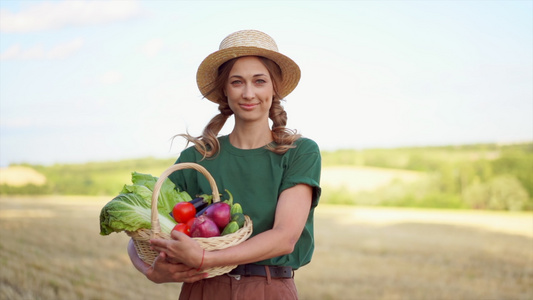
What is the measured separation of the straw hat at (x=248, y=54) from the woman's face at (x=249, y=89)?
79mm

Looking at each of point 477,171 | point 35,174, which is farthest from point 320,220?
point 35,174

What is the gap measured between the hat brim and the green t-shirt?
48 cm

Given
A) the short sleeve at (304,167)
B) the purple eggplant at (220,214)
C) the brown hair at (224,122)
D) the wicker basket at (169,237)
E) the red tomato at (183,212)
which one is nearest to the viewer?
the wicker basket at (169,237)

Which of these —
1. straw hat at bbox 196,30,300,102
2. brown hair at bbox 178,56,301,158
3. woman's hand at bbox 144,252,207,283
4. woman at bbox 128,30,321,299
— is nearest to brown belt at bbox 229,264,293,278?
woman at bbox 128,30,321,299

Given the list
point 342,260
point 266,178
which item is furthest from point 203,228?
point 342,260

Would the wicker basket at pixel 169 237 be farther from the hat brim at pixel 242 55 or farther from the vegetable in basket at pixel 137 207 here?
the hat brim at pixel 242 55

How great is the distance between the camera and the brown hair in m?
3.34

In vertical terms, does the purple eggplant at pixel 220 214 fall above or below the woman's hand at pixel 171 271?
above

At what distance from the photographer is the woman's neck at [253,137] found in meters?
3.40

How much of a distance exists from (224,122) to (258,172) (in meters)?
0.60

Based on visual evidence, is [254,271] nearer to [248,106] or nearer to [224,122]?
[248,106]

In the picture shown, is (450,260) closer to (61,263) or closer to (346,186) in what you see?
(61,263)

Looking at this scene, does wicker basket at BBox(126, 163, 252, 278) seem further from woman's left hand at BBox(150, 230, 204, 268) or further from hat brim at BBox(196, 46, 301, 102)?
hat brim at BBox(196, 46, 301, 102)

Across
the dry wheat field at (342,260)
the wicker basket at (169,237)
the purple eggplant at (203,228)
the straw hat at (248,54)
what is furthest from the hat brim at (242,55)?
the dry wheat field at (342,260)
